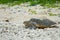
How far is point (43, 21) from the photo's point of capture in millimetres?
9000

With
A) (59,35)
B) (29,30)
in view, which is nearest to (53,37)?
(59,35)

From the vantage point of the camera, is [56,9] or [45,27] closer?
[45,27]

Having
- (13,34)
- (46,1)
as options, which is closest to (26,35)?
(13,34)

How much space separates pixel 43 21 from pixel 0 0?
1090 cm

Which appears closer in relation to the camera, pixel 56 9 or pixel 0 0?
pixel 56 9

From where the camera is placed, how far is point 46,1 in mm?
17438

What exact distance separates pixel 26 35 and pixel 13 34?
14.7 inches

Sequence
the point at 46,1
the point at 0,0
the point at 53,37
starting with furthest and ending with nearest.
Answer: the point at 0,0
the point at 46,1
the point at 53,37

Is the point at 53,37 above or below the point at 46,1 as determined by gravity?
above

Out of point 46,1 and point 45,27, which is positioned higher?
point 45,27

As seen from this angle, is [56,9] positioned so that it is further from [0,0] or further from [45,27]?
[0,0]

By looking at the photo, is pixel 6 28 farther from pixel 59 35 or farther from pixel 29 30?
pixel 59 35

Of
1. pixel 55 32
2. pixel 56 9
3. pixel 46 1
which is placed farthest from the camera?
pixel 46 1

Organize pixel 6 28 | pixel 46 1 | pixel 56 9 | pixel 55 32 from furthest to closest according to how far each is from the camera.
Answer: pixel 46 1, pixel 56 9, pixel 6 28, pixel 55 32
